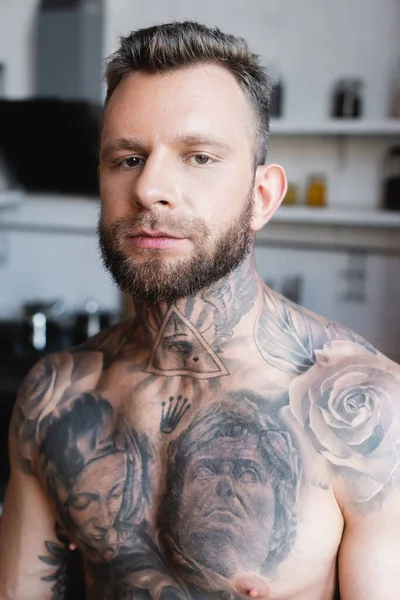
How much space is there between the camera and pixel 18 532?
41.1 inches

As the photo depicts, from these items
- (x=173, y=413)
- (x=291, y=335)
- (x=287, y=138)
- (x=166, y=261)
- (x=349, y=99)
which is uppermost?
(x=349, y=99)

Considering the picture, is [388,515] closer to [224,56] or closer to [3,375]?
[224,56]

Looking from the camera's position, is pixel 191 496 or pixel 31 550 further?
pixel 31 550

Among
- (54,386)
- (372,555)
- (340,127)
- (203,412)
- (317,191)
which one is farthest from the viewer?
(317,191)

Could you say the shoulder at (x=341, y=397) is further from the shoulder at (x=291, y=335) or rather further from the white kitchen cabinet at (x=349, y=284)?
the white kitchen cabinet at (x=349, y=284)

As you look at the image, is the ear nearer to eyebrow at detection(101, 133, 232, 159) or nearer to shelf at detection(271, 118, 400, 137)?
eyebrow at detection(101, 133, 232, 159)

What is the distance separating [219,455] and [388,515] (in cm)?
22

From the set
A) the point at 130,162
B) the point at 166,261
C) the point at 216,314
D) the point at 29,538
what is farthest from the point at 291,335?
the point at 29,538

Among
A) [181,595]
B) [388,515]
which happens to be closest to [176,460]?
[181,595]

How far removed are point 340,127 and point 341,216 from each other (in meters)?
0.30

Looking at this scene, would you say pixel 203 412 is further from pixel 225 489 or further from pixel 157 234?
pixel 157 234

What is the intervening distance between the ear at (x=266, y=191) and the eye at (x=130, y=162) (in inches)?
6.8

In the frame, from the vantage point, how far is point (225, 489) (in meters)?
0.91

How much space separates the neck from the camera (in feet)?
3.22
